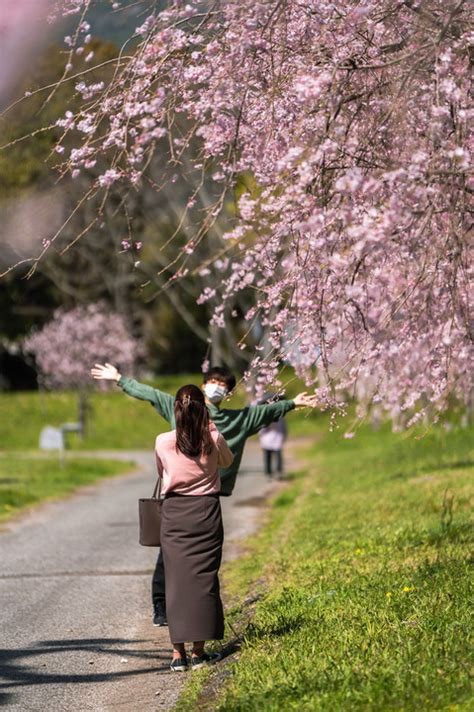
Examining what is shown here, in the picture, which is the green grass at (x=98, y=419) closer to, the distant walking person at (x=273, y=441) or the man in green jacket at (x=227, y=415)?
the distant walking person at (x=273, y=441)

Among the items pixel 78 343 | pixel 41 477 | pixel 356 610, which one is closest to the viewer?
pixel 356 610

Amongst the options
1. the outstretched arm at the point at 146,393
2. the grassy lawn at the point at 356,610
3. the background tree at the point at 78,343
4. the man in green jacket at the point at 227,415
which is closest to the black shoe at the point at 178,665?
the grassy lawn at the point at 356,610

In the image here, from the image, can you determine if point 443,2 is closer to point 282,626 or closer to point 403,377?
point 282,626

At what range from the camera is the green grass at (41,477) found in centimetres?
2125

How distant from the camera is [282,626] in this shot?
8.01m

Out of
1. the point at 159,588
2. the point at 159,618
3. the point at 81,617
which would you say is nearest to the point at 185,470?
the point at 159,588

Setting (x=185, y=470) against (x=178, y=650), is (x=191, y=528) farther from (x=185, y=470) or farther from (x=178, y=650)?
(x=178, y=650)

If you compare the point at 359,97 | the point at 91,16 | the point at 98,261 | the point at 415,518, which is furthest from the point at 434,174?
the point at 98,261

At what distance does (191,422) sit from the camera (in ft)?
24.9

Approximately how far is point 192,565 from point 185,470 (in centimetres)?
61

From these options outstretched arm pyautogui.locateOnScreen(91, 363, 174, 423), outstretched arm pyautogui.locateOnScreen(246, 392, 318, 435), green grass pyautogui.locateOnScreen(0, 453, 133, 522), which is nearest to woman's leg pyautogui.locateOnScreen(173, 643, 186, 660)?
outstretched arm pyautogui.locateOnScreen(91, 363, 174, 423)

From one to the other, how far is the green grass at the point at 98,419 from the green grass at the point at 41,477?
1127 cm

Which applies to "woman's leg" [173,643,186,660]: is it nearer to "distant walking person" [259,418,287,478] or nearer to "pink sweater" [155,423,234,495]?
"pink sweater" [155,423,234,495]

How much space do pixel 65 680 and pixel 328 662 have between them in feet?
5.98
